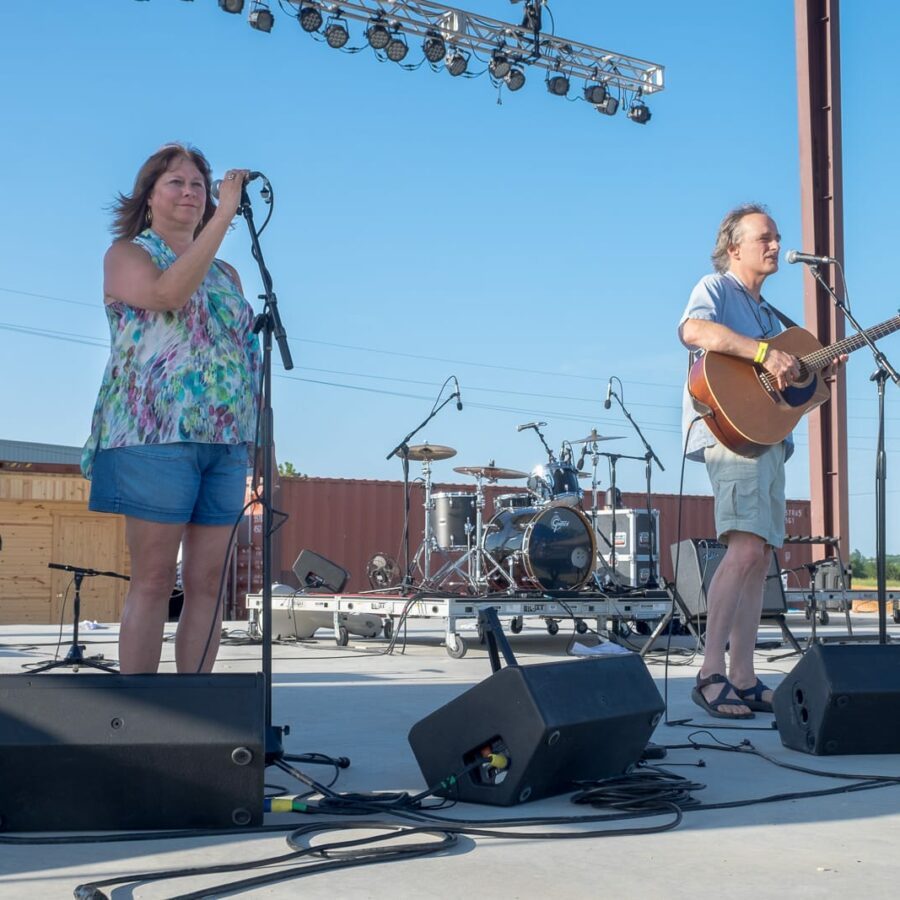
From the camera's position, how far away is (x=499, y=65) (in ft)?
46.5

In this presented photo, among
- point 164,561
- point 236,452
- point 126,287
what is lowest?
point 164,561

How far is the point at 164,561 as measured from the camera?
2.62 metres

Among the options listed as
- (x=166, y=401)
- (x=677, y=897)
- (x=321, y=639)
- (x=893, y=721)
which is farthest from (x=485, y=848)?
(x=321, y=639)

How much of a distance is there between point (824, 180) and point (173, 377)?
11502 mm

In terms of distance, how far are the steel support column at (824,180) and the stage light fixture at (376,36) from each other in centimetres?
476

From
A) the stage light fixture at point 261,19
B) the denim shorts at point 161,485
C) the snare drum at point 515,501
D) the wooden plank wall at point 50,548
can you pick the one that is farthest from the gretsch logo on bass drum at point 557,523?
the wooden plank wall at point 50,548

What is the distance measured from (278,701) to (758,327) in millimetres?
2303

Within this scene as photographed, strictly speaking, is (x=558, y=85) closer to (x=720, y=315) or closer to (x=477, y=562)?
(x=477, y=562)

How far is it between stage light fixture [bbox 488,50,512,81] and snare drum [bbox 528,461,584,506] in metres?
5.93

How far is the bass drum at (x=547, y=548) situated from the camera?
8.60 metres

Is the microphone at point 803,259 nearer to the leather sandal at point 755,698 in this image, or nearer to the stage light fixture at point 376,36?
the leather sandal at point 755,698

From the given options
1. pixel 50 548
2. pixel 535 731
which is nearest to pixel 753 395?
pixel 535 731

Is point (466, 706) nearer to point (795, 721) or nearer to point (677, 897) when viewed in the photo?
point (677, 897)

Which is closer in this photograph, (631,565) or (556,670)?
(556,670)
